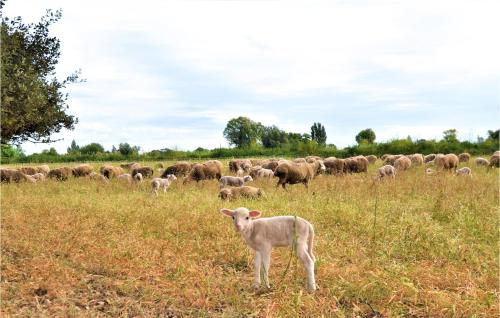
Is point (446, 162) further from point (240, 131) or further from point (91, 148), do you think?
point (240, 131)

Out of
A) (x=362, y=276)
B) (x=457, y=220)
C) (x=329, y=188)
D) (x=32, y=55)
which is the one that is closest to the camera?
(x=362, y=276)

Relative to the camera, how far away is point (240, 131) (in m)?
106

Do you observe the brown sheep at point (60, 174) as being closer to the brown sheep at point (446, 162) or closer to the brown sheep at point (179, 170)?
the brown sheep at point (179, 170)

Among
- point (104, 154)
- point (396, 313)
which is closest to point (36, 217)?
point (396, 313)

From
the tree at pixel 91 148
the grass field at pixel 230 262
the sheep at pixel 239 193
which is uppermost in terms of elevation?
the tree at pixel 91 148

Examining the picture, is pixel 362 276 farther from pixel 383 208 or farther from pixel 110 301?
pixel 383 208

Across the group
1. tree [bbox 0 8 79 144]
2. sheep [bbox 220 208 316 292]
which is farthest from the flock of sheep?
tree [bbox 0 8 79 144]

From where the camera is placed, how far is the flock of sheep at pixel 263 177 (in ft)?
21.5

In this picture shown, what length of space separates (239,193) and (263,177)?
8.89 metres

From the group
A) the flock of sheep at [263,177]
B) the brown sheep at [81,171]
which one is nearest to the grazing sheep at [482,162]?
the flock of sheep at [263,177]

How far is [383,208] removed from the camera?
44.4ft

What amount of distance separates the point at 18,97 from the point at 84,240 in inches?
168

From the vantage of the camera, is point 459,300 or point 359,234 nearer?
point 459,300

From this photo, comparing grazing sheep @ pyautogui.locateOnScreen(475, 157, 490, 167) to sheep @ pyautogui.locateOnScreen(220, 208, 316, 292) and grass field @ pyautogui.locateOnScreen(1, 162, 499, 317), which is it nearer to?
grass field @ pyautogui.locateOnScreen(1, 162, 499, 317)
